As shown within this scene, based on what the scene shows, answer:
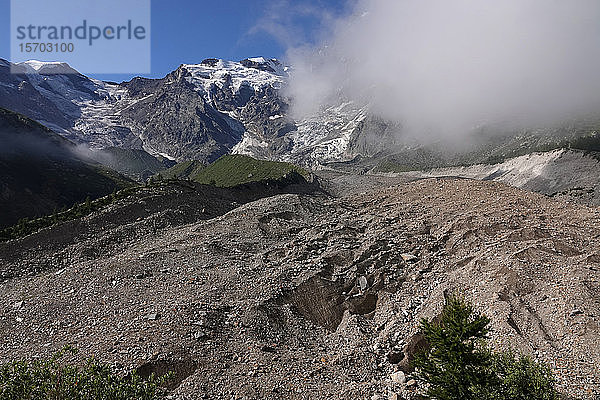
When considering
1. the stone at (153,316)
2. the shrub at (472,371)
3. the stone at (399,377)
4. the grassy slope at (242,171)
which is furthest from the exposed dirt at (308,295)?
the grassy slope at (242,171)

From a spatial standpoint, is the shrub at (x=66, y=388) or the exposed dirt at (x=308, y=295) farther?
the exposed dirt at (x=308, y=295)

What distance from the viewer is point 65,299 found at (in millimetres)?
28156

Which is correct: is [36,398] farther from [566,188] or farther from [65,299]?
[566,188]

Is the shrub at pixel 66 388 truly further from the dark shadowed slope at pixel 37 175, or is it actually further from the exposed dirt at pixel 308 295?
the dark shadowed slope at pixel 37 175

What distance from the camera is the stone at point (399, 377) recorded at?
21.4 metres

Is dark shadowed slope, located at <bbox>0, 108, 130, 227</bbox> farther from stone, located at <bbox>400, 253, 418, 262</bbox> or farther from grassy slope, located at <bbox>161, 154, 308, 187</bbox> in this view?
stone, located at <bbox>400, 253, 418, 262</bbox>

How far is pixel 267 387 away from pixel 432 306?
1314cm

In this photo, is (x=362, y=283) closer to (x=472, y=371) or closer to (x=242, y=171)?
(x=472, y=371)

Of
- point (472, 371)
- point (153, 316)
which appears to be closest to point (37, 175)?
point (153, 316)

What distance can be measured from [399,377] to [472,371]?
6314 millimetres

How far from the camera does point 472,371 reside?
16250mm

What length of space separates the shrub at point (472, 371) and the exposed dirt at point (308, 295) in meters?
4.26

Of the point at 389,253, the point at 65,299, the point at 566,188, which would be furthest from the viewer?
the point at 566,188

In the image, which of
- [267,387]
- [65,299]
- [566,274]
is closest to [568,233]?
[566,274]
